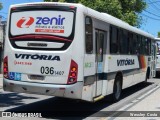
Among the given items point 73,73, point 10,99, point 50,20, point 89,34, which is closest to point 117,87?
point 10,99

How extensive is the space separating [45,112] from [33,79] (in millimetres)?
1342

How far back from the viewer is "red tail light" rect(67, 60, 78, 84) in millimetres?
9562

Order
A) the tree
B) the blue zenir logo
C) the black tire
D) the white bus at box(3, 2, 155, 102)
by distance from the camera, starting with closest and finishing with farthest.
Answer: the white bus at box(3, 2, 155, 102) < the blue zenir logo < the black tire < the tree

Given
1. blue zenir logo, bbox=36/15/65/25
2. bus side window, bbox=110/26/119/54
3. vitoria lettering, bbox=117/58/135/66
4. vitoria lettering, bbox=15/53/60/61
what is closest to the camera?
vitoria lettering, bbox=15/53/60/61

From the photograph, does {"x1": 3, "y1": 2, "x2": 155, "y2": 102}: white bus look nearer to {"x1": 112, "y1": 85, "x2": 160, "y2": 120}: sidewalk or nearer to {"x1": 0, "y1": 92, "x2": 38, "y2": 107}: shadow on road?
{"x1": 112, "y1": 85, "x2": 160, "y2": 120}: sidewalk

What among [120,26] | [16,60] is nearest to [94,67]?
[16,60]

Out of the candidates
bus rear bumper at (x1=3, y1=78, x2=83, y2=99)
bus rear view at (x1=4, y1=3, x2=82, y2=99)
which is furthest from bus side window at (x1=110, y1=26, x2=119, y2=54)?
bus rear bumper at (x1=3, y1=78, x2=83, y2=99)

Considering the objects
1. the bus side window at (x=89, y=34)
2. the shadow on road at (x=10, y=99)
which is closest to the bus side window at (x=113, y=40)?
the bus side window at (x=89, y=34)

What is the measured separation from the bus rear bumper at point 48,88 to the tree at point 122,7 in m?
24.8

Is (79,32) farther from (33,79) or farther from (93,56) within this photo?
(33,79)

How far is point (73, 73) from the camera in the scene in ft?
31.4

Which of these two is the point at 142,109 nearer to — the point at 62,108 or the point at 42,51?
the point at 62,108

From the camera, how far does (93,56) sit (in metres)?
10.5

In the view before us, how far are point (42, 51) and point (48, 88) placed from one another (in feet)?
3.26
